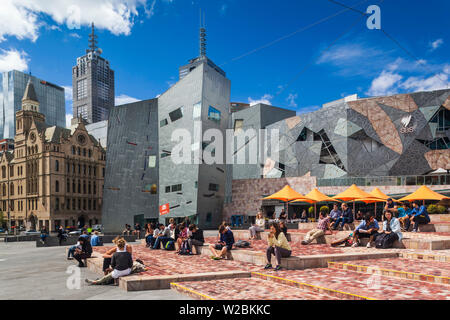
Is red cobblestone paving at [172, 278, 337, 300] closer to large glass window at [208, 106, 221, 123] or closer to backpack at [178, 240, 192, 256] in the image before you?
backpack at [178, 240, 192, 256]

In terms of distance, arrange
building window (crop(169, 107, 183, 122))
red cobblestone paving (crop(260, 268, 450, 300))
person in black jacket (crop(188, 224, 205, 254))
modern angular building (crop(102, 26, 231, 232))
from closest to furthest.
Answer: red cobblestone paving (crop(260, 268, 450, 300))
person in black jacket (crop(188, 224, 205, 254))
modern angular building (crop(102, 26, 231, 232))
building window (crop(169, 107, 183, 122))

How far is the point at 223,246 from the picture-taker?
12.8 meters

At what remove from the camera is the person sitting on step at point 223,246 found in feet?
41.0

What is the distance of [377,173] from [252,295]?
38762 millimetres

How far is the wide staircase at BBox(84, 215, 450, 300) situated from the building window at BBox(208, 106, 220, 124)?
29173 mm

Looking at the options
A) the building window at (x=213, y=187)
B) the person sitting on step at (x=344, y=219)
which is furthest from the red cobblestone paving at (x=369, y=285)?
the building window at (x=213, y=187)

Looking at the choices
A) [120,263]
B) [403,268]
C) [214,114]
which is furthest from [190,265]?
[214,114]

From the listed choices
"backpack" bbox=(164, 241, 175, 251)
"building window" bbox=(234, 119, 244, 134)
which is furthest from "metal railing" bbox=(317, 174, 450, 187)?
"backpack" bbox=(164, 241, 175, 251)

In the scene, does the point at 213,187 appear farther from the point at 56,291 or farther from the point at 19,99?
the point at 19,99

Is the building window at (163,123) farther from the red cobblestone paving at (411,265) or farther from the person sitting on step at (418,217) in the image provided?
the red cobblestone paving at (411,265)

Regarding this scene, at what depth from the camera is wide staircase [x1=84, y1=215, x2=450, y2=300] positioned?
6.91 m
